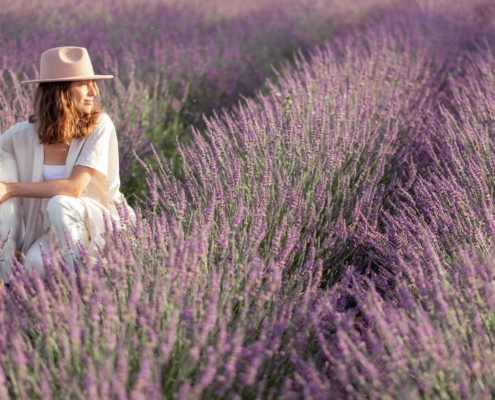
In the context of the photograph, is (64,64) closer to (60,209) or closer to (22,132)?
(22,132)

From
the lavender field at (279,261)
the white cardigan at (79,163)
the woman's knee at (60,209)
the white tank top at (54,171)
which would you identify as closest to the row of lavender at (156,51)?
the lavender field at (279,261)

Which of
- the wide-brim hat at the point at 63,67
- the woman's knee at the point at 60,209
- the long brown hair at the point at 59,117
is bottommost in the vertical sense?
the woman's knee at the point at 60,209

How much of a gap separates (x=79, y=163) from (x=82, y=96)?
29cm

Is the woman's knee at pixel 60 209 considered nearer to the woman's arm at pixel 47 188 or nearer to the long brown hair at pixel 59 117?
the woman's arm at pixel 47 188

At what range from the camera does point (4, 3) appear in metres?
7.70

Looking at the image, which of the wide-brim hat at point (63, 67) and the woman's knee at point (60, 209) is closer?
the woman's knee at point (60, 209)

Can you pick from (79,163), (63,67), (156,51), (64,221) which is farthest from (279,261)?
(156,51)

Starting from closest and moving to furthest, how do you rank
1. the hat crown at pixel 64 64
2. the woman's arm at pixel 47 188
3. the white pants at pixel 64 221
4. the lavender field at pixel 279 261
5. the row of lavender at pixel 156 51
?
the lavender field at pixel 279 261, the white pants at pixel 64 221, the woman's arm at pixel 47 188, the hat crown at pixel 64 64, the row of lavender at pixel 156 51

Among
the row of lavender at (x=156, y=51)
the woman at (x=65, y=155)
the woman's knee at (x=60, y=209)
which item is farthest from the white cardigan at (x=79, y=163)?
the row of lavender at (x=156, y=51)

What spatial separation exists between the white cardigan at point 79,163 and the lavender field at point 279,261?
0.19 metres

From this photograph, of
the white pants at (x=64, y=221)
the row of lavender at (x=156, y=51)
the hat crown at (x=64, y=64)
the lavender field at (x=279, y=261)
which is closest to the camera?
the lavender field at (x=279, y=261)

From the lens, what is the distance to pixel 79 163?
9.21ft

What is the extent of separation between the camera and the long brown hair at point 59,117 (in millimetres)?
2834

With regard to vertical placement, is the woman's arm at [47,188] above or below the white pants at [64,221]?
above
